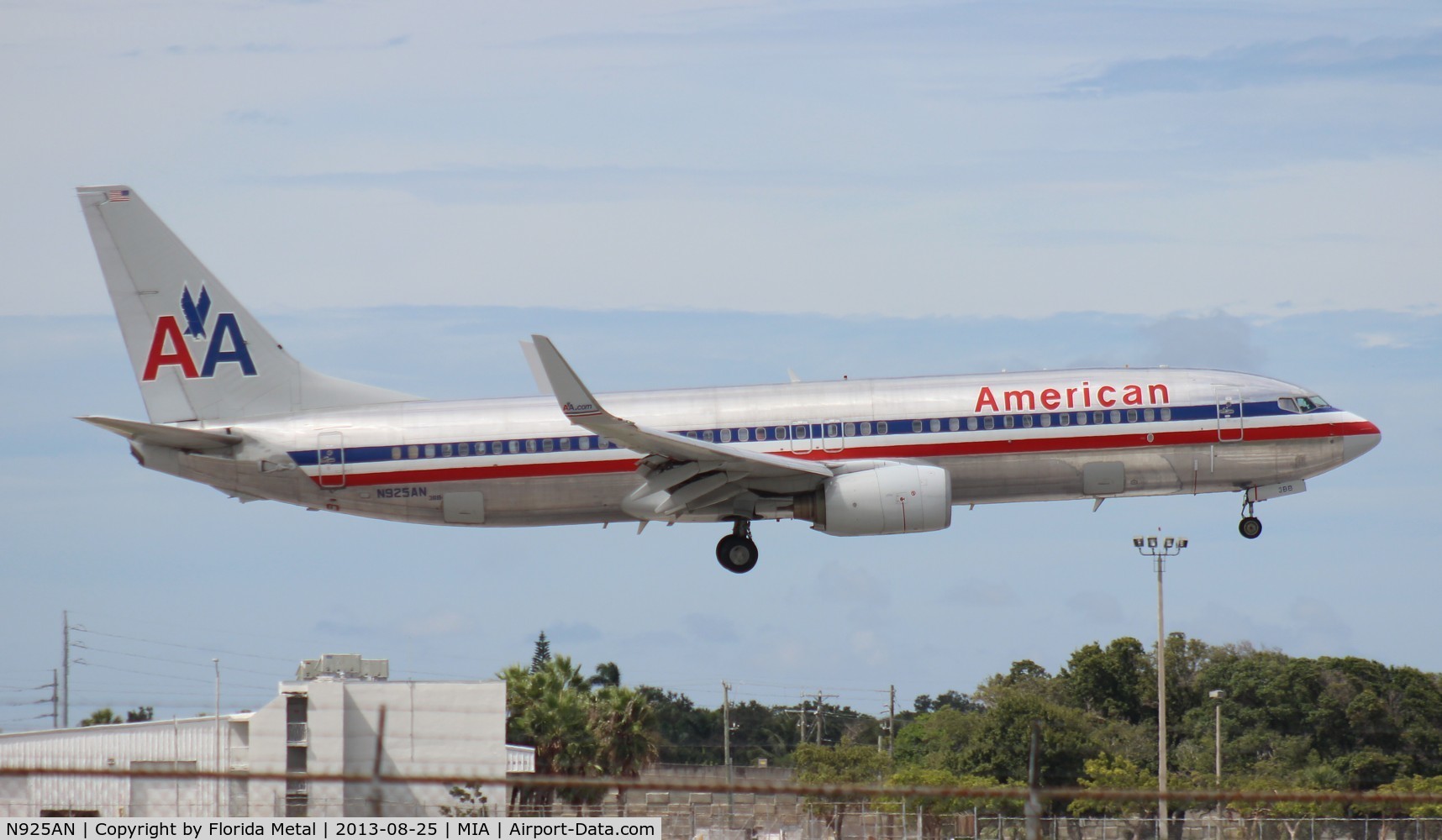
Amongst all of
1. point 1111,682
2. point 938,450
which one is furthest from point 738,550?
point 1111,682

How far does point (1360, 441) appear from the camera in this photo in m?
41.9

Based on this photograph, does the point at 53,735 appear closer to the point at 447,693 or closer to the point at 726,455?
the point at 447,693

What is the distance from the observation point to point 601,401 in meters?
40.6

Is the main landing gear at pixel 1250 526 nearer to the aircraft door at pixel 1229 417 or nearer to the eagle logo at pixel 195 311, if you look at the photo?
the aircraft door at pixel 1229 417

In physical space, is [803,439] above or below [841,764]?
above

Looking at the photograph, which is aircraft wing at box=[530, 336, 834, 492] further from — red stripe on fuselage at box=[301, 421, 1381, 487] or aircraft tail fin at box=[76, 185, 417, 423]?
aircraft tail fin at box=[76, 185, 417, 423]

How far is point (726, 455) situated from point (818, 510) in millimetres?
3109

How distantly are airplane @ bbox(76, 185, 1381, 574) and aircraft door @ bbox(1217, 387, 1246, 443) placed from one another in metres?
0.04

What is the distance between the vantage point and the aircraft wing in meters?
35.5

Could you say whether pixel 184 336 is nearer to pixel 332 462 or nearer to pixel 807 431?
pixel 332 462

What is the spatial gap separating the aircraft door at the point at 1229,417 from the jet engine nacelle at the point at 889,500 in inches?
276

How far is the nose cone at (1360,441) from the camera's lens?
41656mm

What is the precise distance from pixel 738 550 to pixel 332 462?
10168 millimetres

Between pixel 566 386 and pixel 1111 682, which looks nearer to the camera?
pixel 566 386
